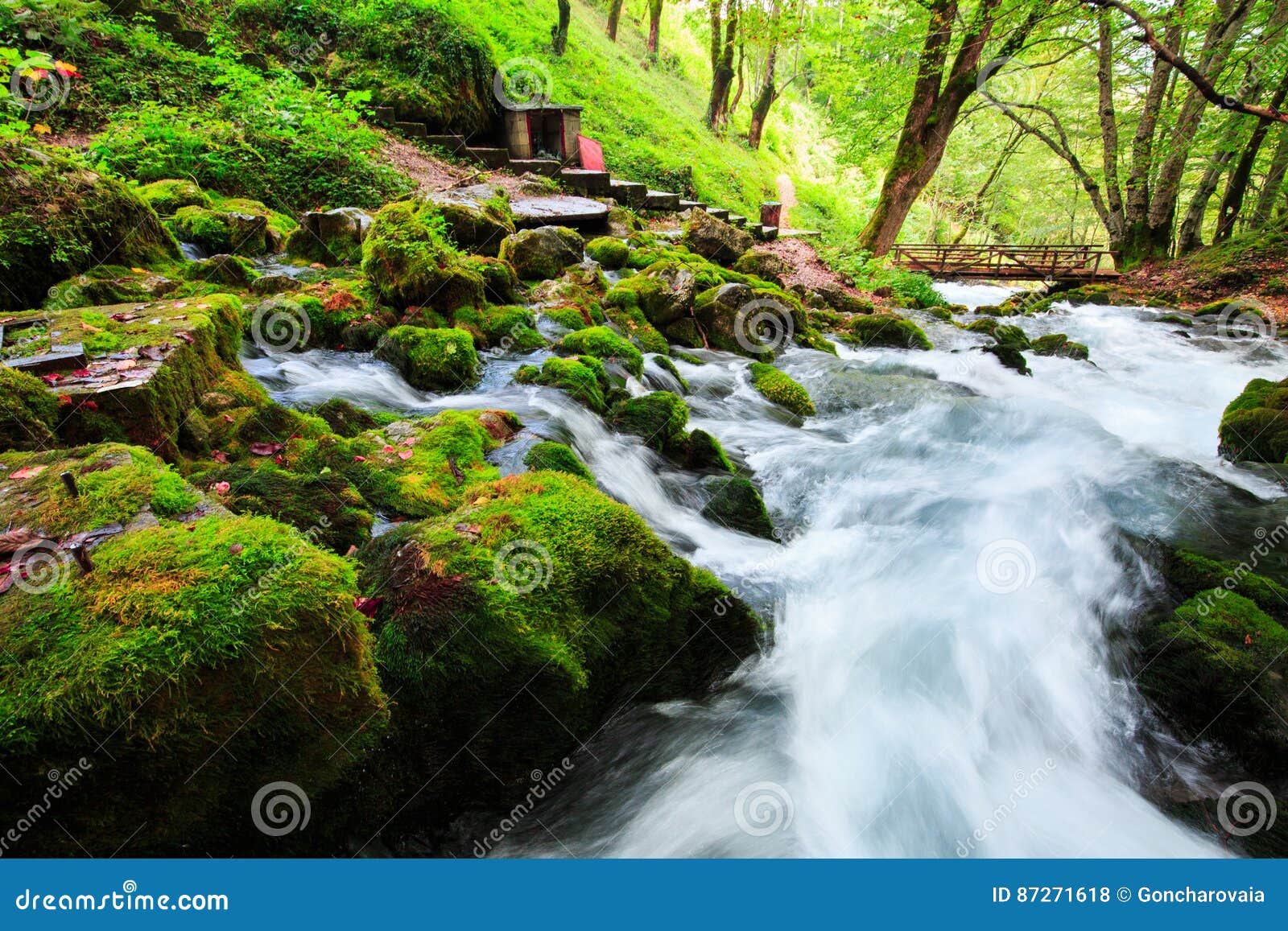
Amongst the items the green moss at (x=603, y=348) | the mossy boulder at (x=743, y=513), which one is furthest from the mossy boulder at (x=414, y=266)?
the mossy boulder at (x=743, y=513)

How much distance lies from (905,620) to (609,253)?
8459 mm

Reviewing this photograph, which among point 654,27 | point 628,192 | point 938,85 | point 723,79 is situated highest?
point 654,27

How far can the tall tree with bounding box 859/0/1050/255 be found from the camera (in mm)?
12930

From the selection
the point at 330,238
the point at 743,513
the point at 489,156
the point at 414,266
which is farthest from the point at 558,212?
the point at 743,513

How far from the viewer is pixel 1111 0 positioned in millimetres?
5613

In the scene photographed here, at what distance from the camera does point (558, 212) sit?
12.0 m

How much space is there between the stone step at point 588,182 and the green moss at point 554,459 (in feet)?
38.8

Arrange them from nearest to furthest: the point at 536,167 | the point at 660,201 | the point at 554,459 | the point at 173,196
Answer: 1. the point at 554,459
2. the point at 173,196
3. the point at 536,167
4. the point at 660,201

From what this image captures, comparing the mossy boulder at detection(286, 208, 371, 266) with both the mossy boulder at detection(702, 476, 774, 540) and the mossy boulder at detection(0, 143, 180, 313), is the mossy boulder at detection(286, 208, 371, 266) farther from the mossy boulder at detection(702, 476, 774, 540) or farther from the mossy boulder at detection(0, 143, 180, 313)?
the mossy boulder at detection(702, 476, 774, 540)

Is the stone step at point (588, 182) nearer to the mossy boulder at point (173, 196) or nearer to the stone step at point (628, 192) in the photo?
the stone step at point (628, 192)

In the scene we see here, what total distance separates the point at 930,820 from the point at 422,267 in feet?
22.8

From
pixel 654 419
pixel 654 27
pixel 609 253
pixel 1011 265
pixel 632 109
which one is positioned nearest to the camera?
pixel 654 419

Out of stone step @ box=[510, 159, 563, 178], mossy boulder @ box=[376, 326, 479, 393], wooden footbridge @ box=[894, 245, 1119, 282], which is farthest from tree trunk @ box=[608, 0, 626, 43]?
mossy boulder @ box=[376, 326, 479, 393]

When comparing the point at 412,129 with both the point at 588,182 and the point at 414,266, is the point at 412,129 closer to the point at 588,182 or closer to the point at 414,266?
the point at 588,182
